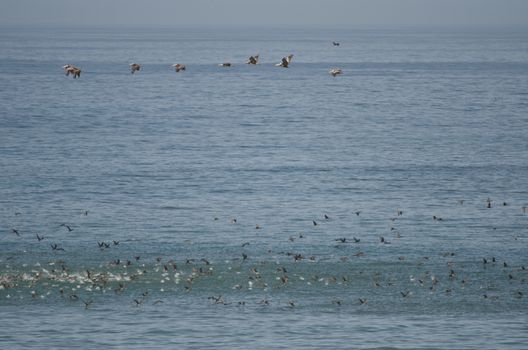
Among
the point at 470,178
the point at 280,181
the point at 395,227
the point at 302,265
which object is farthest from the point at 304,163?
the point at 302,265

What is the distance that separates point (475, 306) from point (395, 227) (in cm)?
1794

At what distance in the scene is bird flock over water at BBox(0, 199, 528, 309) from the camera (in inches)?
2045

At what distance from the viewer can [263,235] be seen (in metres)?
66.1

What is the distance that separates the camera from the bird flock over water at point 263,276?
51938 mm

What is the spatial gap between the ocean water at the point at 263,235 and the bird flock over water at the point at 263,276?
16cm

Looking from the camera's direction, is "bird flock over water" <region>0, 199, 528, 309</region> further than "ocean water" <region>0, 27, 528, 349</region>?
Yes

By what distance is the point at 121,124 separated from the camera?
134m

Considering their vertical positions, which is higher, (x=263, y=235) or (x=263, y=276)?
(x=263, y=235)

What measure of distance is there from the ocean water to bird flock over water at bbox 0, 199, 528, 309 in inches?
6.3

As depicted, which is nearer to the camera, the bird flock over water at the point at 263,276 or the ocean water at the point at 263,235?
the ocean water at the point at 263,235

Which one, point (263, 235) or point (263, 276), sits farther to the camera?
point (263, 235)

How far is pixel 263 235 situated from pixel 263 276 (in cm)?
1090

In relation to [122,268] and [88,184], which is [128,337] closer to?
[122,268]

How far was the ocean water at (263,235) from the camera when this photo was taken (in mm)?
48094
